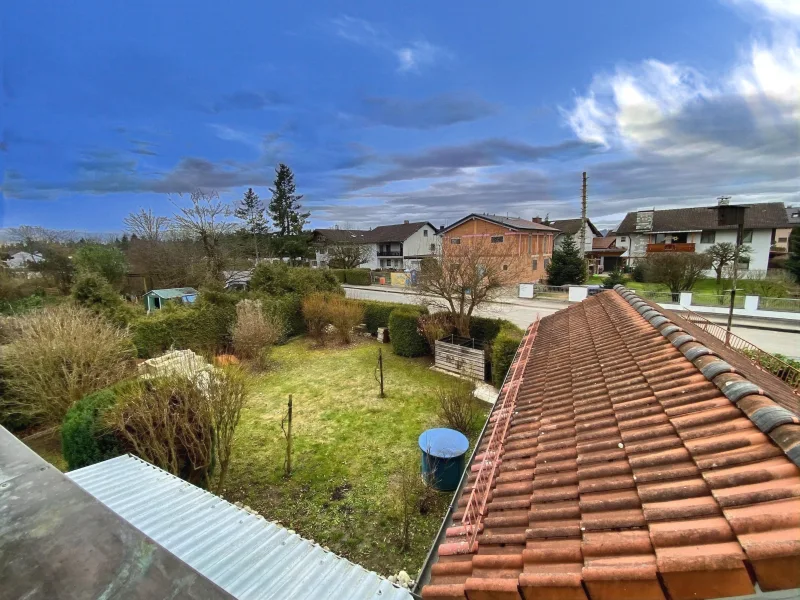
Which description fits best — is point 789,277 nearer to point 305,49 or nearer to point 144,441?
point 305,49

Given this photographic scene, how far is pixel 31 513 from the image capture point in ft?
4.88

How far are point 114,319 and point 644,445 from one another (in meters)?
16.3

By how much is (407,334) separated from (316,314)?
5.32 m

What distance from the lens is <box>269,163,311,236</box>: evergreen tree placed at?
49.4 metres

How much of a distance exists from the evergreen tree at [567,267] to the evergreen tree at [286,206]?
109 feet

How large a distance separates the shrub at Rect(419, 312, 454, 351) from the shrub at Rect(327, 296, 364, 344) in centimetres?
407

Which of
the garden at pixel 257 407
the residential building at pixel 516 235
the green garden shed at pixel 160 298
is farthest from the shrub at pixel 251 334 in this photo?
the residential building at pixel 516 235

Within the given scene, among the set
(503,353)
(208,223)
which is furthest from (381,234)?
(503,353)

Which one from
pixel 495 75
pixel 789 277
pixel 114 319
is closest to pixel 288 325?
pixel 114 319

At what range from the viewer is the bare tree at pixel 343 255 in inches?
1754

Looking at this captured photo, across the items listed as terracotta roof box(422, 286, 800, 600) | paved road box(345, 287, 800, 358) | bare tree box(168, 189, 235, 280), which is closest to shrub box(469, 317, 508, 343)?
paved road box(345, 287, 800, 358)

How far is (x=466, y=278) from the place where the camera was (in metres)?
15.0

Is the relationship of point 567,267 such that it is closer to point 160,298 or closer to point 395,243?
point 395,243

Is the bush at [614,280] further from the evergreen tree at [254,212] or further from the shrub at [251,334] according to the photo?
the evergreen tree at [254,212]
